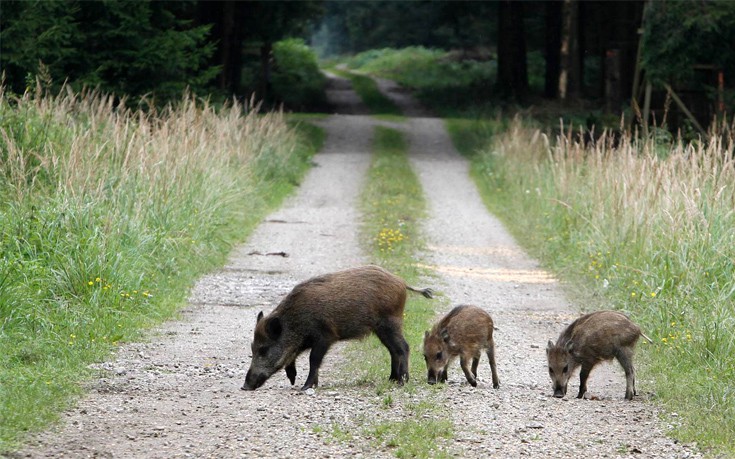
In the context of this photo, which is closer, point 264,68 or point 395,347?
point 395,347

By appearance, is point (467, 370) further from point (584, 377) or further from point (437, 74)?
point (437, 74)

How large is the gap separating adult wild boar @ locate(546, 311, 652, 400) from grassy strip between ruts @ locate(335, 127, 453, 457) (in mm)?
1065

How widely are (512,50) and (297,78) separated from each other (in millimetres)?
13472

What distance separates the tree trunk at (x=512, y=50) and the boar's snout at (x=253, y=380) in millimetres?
36140

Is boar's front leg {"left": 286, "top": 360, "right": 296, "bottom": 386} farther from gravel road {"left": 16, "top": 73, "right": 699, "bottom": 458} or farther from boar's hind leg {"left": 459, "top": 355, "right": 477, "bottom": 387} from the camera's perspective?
boar's hind leg {"left": 459, "top": 355, "right": 477, "bottom": 387}

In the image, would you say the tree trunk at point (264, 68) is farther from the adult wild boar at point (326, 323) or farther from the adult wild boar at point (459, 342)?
the adult wild boar at point (326, 323)

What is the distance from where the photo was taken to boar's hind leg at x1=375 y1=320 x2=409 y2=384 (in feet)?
28.1

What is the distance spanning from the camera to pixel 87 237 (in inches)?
435

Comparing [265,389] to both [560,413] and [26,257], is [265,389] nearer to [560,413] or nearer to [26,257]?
[560,413]

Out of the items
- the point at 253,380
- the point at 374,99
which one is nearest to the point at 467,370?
the point at 253,380

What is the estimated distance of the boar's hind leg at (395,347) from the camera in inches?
337

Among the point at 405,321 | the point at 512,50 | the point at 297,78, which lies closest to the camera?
the point at 405,321

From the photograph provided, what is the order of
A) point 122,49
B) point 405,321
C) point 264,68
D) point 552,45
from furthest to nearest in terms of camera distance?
1. point 552,45
2. point 264,68
3. point 122,49
4. point 405,321

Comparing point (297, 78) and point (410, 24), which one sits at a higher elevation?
point (410, 24)
